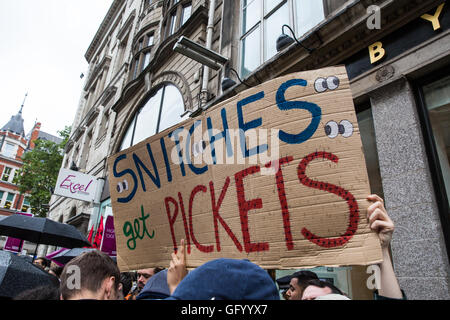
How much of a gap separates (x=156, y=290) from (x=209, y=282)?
905mm

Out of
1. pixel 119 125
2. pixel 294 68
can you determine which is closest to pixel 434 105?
pixel 294 68

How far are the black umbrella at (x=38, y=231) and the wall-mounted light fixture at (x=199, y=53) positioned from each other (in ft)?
→ 15.1

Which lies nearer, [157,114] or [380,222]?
[380,222]

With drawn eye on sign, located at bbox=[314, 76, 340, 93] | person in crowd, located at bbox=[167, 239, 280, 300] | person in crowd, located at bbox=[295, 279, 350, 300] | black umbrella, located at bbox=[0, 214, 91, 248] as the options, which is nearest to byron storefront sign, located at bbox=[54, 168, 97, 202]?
black umbrella, located at bbox=[0, 214, 91, 248]

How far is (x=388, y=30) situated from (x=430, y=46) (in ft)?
2.22

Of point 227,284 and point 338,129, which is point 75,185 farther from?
point 227,284

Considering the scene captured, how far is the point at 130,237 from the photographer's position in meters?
2.64

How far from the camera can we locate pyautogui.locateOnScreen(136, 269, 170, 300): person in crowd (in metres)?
1.74

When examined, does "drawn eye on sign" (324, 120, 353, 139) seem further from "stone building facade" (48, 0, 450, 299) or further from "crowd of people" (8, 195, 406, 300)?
"stone building facade" (48, 0, 450, 299)

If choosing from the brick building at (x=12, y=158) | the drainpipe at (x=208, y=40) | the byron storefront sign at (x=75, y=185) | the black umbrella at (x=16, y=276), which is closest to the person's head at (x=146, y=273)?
the black umbrella at (x=16, y=276)

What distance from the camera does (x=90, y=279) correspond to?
1.84m

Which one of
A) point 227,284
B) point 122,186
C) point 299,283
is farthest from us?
point 122,186

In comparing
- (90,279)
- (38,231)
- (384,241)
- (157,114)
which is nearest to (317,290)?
(384,241)

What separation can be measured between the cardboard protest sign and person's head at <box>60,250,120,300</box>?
1.49 feet
